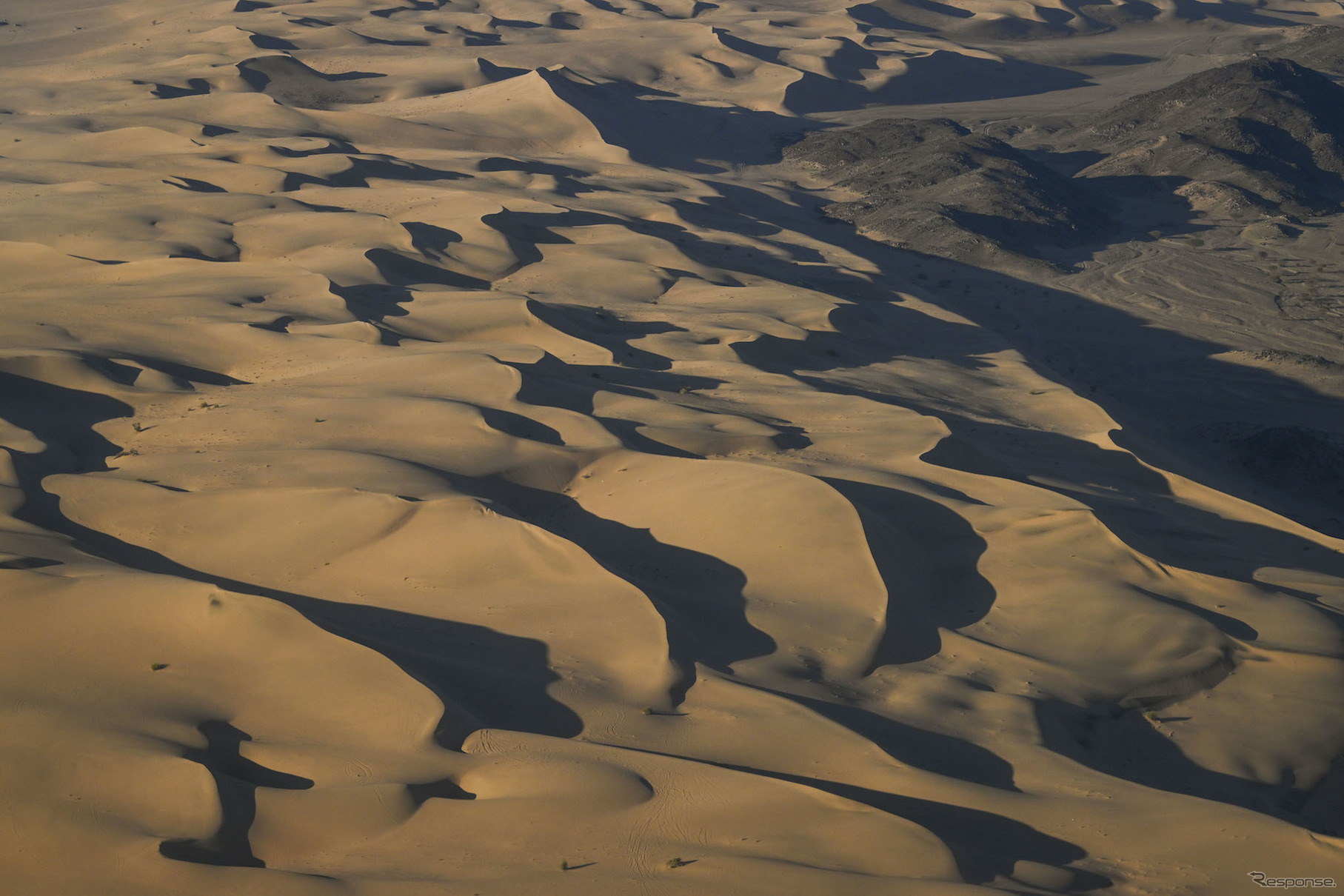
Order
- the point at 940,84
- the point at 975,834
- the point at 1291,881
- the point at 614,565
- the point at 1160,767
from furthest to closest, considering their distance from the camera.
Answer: the point at 940,84, the point at 614,565, the point at 1160,767, the point at 975,834, the point at 1291,881

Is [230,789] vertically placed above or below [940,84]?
below

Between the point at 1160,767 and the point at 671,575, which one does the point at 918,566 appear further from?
the point at 1160,767

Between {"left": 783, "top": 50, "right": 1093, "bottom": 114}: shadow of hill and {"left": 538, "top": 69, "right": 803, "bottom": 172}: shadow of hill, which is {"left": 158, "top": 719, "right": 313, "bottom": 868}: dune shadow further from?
{"left": 783, "top": 50, "right": 1093, "bottom": 114}: shadow of hill

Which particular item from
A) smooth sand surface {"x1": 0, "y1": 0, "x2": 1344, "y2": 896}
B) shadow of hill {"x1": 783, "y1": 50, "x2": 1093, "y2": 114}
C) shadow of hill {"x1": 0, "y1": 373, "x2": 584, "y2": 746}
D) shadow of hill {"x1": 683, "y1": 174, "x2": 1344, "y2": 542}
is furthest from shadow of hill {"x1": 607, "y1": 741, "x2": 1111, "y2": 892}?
shadow of hill {"x1": 783, "y1": 50, "x2": 1093, "y2": 114}

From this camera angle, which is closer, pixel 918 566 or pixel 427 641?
pixel 427 641

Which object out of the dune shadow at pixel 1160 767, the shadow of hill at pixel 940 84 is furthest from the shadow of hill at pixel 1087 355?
the shadow of hill at pixel 940 84

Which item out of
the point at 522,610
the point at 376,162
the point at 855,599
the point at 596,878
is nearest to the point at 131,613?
the point at 522,610

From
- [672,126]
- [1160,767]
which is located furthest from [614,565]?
[672,126]

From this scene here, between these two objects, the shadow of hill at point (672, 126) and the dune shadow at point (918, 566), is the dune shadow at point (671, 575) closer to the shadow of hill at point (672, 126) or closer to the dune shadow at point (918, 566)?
the dune shadow at point (918, 566)
